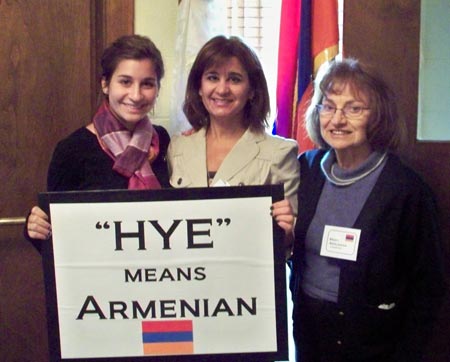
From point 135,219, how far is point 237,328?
0.40 meters

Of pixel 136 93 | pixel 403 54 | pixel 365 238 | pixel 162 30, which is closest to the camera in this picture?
pixel 365 238

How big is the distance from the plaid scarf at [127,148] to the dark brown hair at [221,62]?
18 centimetres

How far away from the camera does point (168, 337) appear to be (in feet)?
5.29

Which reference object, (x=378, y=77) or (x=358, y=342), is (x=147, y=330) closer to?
(x=358, y=342)

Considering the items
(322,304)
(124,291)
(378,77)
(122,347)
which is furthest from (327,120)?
(122,347)

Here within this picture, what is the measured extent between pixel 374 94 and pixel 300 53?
567mm

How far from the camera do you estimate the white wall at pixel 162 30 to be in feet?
7.13

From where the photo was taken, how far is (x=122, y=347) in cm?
162

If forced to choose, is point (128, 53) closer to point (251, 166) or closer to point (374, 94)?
point (251, 166)

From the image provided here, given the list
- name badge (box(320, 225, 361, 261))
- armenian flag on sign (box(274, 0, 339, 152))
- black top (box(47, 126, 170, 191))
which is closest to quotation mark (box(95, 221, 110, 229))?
black top (box(47, 126, 170, 191))

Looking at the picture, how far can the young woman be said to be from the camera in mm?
1742

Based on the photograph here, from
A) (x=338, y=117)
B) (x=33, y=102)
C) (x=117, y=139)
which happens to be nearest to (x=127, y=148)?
(x=117, y=139)

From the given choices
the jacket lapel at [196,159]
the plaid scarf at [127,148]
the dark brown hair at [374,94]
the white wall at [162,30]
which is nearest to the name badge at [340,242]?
the dark brown hair at [374,94]

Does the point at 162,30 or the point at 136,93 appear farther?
the point at 162,30
